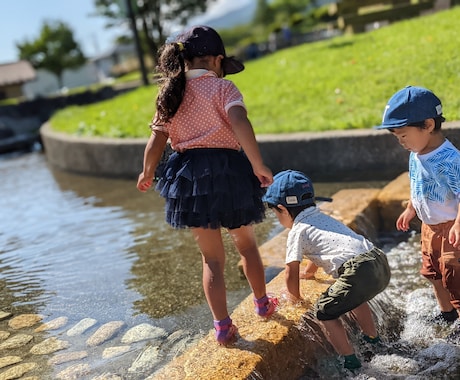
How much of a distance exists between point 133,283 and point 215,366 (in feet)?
6.34

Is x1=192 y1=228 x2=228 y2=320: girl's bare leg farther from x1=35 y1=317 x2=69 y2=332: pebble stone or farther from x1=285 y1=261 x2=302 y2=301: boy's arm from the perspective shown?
x1=35 y1=317 x2=69 y2=332: pebble stone

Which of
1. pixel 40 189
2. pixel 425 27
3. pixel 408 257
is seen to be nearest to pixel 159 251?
pixel 408 257

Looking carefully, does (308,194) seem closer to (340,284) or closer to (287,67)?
(340,284)

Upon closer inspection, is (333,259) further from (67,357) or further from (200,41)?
(67,357)

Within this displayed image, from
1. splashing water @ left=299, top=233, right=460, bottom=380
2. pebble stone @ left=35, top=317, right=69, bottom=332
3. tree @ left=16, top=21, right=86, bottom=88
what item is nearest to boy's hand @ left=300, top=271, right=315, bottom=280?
splashing water @ left=299, top=233, right=460, bottom=380

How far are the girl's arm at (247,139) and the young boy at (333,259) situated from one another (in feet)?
1.19

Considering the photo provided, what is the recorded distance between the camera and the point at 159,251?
5020 millimetres

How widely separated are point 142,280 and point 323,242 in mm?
1927

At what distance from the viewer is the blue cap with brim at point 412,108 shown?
2.70 meters

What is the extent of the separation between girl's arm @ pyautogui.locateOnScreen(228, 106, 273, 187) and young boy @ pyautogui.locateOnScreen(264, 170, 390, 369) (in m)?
0.36

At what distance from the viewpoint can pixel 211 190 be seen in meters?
2.67

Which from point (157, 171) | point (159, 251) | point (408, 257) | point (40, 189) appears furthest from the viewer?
point (40, 189)

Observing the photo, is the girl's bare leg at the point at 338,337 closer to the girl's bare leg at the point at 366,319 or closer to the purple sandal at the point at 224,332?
the girl's bare leg at the point at 366,319

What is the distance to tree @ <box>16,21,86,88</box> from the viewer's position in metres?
60.5
